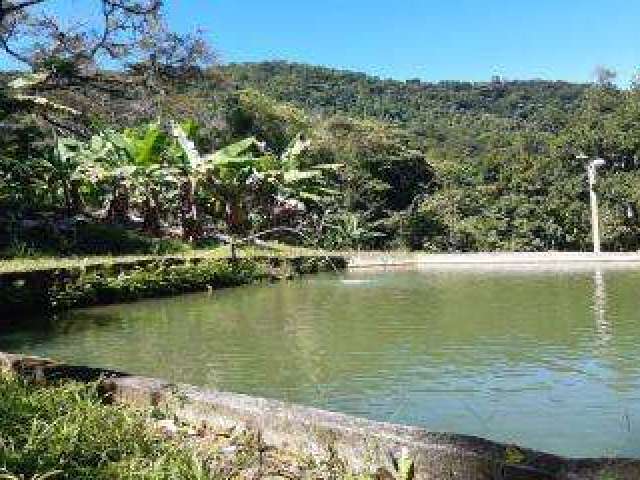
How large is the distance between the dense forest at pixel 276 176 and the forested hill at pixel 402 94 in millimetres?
15932

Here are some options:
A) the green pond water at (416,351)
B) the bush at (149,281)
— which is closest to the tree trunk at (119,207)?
the bush at (149,281)

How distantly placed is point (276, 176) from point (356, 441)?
68.9ft

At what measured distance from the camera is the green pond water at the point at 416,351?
6566 mm

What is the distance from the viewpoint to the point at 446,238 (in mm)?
36500

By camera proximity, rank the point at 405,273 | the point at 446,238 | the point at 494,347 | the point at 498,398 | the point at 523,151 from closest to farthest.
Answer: the point at 498,398 → the point at 494,347 → the point at 405,273 → the point at 446,238 → the point at 523,151

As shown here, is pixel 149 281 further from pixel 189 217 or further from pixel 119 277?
pixel 189 217

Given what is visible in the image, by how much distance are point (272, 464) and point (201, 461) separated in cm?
32

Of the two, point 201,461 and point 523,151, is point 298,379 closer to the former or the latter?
point 201,461

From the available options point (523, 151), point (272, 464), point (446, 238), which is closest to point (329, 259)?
point (446, 238)

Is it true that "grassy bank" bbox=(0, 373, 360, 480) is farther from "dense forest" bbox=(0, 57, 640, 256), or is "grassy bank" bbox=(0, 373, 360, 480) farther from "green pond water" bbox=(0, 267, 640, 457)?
"dense forest" bbox=(0, 57, 640, 256)

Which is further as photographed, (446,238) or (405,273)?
(446,238)

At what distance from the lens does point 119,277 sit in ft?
52.8

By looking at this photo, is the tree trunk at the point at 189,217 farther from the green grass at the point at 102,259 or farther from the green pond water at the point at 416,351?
the green pond water at the point at 416,351

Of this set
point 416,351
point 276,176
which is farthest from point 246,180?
point 416,351
